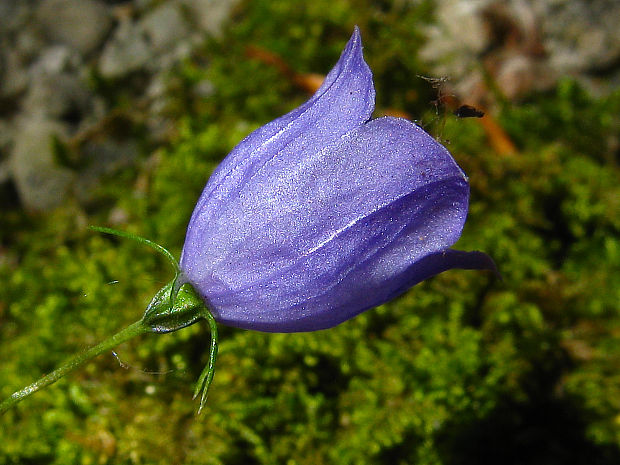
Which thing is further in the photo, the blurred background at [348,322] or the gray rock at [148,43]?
the gray rock at [148,43]

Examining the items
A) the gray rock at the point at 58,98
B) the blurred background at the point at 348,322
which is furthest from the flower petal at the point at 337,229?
the gray rock at the point at 58,98

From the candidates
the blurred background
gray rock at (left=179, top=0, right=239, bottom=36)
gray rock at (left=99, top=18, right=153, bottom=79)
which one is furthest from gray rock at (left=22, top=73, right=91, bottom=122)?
gray rock at (left=179, top=0, right=239, bottom=36)

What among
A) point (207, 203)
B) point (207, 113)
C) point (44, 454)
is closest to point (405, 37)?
point (207, 113)

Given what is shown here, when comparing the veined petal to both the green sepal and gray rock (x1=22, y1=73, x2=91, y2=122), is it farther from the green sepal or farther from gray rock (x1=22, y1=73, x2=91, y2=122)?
gray rock (x1=22, y1=73, x2=91, y2=122)

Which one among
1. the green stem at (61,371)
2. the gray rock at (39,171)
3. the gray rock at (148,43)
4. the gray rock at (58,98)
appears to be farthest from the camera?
the gray rock at (148,43)

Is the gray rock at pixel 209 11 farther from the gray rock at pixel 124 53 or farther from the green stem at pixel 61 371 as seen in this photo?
the green stem at pixel 61 371

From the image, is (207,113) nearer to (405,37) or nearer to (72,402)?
(405,37)

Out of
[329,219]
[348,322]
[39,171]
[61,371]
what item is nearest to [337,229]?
[329,219]

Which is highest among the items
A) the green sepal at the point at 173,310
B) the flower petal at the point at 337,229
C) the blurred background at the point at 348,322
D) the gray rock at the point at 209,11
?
the flower petal at the point at 337,229
